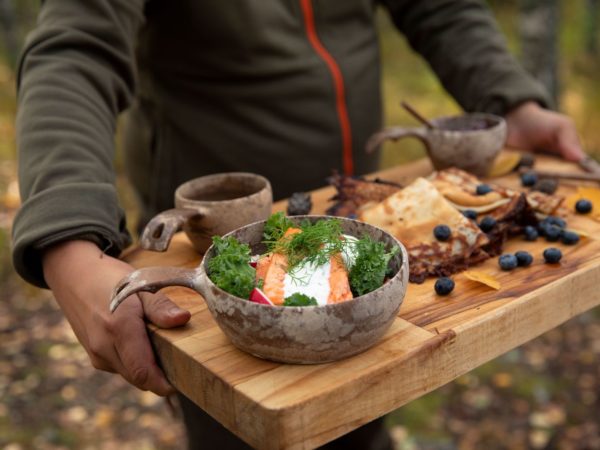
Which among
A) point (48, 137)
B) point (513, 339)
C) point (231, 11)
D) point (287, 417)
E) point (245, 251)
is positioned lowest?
point (513, 339)

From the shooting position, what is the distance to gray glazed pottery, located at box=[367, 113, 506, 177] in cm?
219

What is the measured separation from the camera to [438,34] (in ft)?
9.37

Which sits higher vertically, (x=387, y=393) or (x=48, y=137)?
(x=48, y=137)

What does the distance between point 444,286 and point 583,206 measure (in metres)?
0.65

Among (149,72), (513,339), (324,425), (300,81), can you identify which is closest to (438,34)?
(300,81)

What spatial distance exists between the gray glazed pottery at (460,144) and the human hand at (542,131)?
0.29m

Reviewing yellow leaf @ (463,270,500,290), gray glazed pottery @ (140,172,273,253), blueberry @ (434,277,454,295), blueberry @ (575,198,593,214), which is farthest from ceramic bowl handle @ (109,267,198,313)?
blueberry @ (575,198,593,214)

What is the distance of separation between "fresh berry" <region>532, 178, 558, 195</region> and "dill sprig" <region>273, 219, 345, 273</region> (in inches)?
37.6

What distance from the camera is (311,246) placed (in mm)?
1409

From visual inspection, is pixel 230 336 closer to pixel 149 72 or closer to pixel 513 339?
pixel 513 339

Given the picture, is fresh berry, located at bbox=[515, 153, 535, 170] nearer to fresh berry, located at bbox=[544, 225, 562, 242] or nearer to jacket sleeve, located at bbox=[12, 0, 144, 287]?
fresh berry, located at bbox=[544, 225, 562, 242]

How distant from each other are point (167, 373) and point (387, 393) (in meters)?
0.46

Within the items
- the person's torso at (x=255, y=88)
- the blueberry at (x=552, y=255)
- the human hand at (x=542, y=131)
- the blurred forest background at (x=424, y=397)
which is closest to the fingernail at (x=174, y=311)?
the blueberry at (x=552, y=255)

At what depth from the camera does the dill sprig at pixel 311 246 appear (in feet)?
4.51
